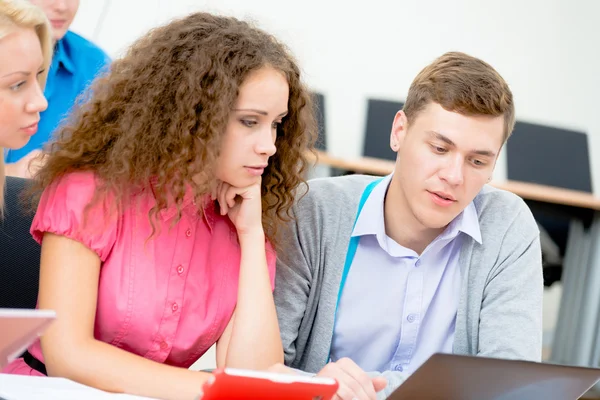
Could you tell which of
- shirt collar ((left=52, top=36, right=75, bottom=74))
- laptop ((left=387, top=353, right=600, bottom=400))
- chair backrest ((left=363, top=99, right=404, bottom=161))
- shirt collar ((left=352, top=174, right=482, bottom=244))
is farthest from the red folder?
chair backrest ((left=363, top=99, right=404, bottom=161))

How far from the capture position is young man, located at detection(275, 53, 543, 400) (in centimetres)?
155

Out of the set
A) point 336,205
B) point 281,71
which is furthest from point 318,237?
point 281,71

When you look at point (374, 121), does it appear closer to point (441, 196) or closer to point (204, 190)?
point (441, 196)

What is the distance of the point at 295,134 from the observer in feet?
4.98

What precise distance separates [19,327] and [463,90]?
977mm

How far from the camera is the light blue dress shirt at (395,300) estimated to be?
159 centimetres

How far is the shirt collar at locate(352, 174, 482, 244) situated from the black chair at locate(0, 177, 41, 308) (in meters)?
0.61

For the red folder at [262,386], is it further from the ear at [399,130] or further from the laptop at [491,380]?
the ear at [399,130]

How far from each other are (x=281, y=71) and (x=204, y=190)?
24cm

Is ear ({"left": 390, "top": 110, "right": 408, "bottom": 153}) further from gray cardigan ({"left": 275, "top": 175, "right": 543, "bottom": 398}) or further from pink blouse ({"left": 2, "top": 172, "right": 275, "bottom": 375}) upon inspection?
pink blouse ({"left": 2, "top": 172, "right": 275, "bottom": 375})

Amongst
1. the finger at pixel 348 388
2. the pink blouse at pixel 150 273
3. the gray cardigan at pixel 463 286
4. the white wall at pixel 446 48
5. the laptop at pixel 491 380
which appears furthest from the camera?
the white wall at pixel 446 48

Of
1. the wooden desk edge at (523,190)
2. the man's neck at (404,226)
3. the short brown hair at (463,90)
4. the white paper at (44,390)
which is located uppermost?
the short brown hair at (463,90)

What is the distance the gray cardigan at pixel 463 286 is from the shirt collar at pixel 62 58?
97 cm

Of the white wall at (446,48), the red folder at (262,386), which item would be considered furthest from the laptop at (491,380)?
the white wall at (446,48)
